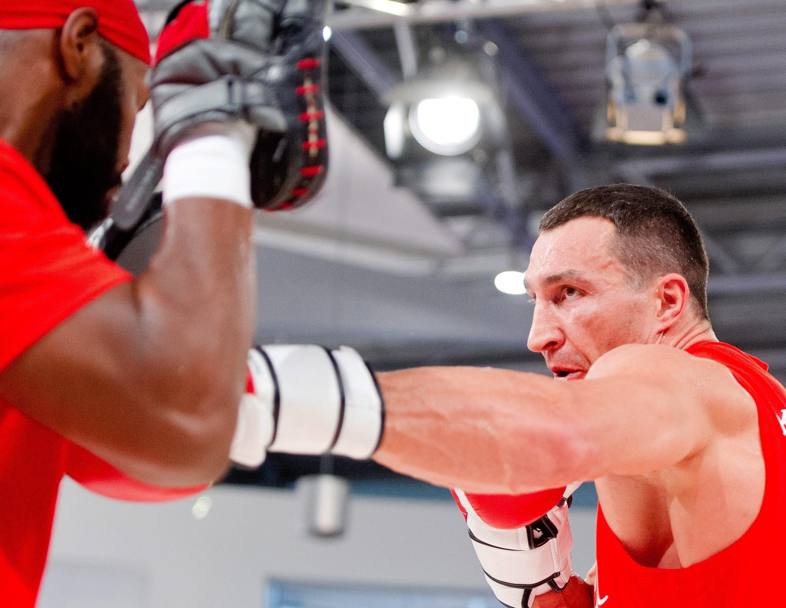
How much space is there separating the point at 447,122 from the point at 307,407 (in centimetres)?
522

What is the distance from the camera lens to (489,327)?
435 inches

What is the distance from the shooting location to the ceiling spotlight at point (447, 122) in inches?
255

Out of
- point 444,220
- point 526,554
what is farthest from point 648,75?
point 526,554

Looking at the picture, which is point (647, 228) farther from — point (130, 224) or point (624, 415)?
point (130, 224)

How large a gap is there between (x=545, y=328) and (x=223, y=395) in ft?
3.36

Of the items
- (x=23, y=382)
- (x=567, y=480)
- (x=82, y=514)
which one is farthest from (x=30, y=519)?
(x=82, y=514)

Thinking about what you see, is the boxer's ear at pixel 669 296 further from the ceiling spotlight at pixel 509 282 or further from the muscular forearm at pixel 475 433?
the ceiling spotlight at pixel 509 282

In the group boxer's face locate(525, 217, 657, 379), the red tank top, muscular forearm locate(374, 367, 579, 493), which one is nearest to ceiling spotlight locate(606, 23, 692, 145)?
boxer's face locate(525, 217, 657, 379)

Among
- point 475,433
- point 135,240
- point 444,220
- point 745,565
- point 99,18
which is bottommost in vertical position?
point 745,565

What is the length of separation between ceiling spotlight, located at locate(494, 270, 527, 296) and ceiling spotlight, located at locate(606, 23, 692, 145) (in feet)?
13.0

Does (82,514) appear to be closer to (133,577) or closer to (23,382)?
(133,577)

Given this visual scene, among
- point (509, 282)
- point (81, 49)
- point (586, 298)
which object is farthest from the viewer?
point (509, 282)

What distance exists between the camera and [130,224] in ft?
5.06

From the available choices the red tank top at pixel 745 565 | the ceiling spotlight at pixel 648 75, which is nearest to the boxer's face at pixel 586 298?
the red tank top at pixel 745 565
